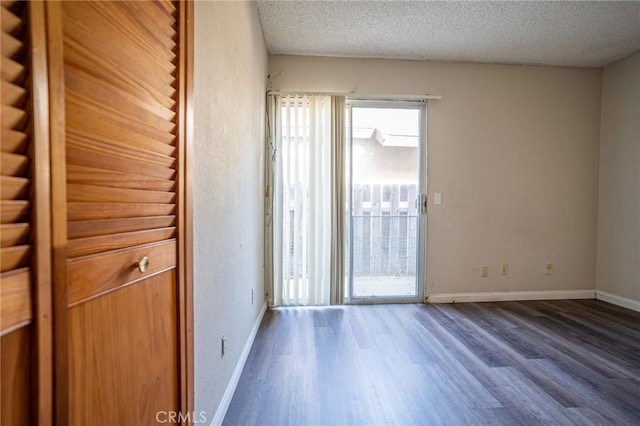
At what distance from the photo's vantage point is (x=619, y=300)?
310cm

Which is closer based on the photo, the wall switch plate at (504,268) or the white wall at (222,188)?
the white wall at (222,188)

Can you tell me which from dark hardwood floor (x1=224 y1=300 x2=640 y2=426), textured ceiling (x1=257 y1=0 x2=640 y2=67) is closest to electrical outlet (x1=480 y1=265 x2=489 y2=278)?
dark hardwood floor (x1=224 y1=300 x2=640 y2=426)

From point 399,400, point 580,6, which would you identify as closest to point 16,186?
point 399,400

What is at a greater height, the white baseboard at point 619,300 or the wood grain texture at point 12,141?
the wood grain texture at point 12,141

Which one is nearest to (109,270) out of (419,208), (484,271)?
(419,208)

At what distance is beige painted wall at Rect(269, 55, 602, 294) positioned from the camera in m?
3.17

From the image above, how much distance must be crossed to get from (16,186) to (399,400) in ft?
5.92

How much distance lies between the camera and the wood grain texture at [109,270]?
53cm

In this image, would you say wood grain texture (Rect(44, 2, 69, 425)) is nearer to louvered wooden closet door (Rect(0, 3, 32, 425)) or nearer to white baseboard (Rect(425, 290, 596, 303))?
louvered wooden closet door (Rect(0, 3, 32, 425))

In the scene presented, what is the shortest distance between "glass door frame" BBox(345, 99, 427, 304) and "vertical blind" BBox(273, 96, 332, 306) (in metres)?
0.24

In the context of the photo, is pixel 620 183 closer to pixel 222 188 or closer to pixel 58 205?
pixel 222 188

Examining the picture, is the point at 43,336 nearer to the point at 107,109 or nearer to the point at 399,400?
the point at 107,109

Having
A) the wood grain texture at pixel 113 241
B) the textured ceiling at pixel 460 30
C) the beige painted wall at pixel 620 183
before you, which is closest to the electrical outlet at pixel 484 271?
the beige painted wall at pixel 620 183

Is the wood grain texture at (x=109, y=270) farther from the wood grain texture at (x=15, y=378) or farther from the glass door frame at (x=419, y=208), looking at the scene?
the glass door frame at (x=419, y=208)
